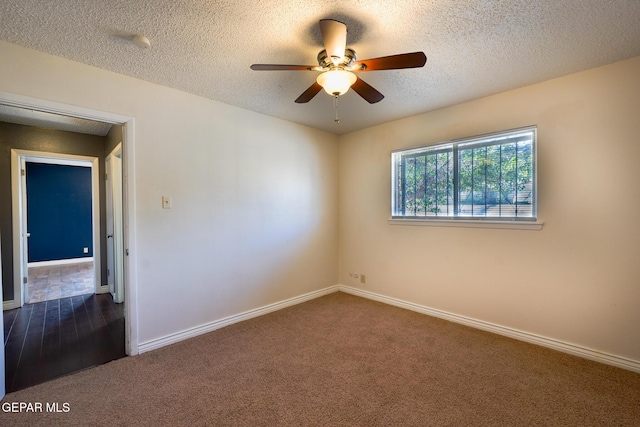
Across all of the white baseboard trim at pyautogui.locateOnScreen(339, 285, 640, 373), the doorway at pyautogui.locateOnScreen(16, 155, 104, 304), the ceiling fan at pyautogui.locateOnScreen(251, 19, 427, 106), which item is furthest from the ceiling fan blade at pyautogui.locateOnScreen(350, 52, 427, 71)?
the doorway at pyautogui.locateOnScreen(16, 155, 104, 304)

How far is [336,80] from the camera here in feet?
5.98

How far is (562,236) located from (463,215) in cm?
85

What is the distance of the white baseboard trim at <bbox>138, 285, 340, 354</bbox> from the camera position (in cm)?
257

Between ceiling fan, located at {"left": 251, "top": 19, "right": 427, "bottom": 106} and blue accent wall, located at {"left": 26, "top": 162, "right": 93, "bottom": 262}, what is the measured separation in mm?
7274

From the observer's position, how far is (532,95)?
8.52 feet

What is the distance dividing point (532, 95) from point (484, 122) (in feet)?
1.39

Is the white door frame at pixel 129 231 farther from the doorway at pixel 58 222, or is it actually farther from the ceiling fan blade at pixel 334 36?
the doorway at pixel 58 222

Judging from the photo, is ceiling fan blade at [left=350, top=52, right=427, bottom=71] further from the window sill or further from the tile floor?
the tile floor

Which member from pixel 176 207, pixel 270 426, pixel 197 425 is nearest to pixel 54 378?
pixel 197 425

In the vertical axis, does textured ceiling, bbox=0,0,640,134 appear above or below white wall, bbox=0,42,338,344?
above

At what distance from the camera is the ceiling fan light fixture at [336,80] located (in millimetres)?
1815

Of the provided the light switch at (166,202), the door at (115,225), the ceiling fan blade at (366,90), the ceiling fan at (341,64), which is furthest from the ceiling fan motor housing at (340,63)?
the door at (115,225)

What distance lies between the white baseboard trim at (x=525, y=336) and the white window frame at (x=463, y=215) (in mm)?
988

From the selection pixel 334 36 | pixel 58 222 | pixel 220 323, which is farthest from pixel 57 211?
pixel 334 36
